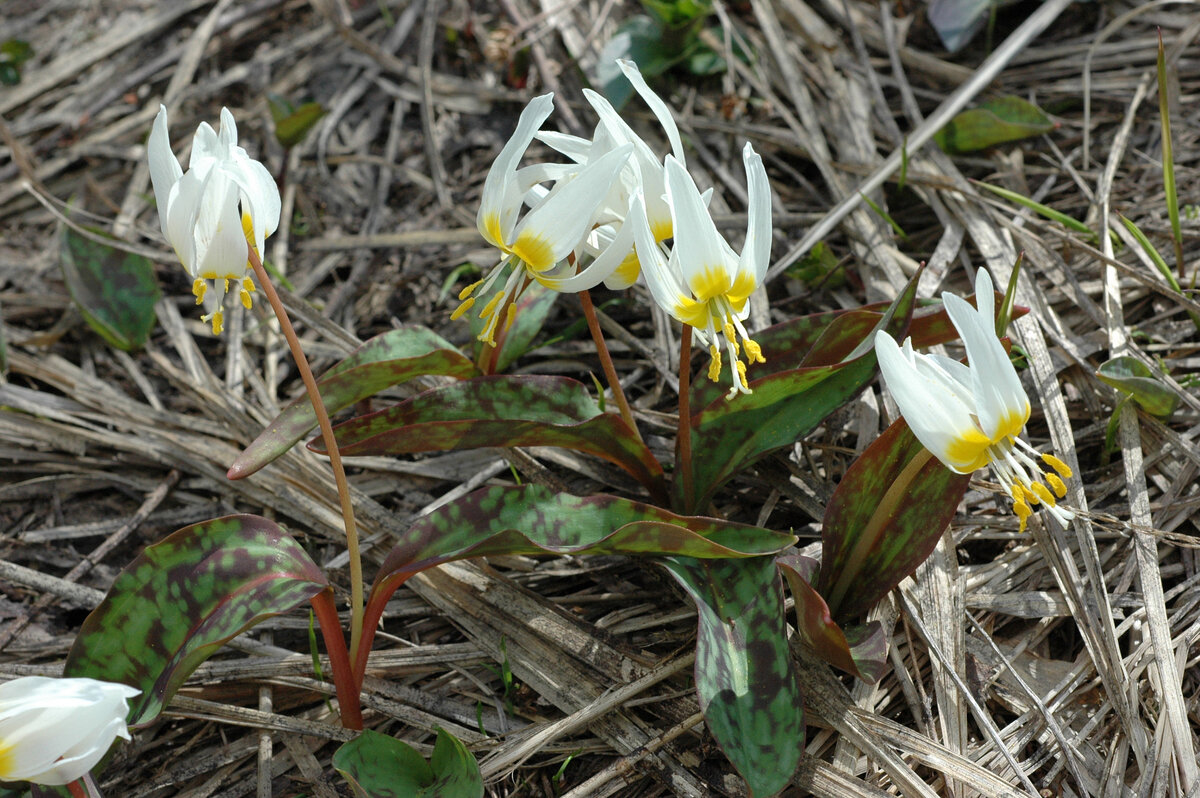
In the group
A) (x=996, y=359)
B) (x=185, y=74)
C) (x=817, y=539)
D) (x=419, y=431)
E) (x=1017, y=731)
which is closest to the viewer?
(x=996, y=359)

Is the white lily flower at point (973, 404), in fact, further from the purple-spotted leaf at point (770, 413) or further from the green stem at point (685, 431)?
the green stem at point (685, 431)

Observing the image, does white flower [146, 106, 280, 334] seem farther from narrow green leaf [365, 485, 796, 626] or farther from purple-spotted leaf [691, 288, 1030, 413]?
purple-spotted leaf [691, 288, 1030, 413]

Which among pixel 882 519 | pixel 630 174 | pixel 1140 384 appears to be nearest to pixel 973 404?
pixel 882 519

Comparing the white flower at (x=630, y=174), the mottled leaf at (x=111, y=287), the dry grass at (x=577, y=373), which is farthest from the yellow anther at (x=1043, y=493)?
the mottled leaf at (x=111, y=287)

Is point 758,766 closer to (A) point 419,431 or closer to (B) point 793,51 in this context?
(A) point 419,431

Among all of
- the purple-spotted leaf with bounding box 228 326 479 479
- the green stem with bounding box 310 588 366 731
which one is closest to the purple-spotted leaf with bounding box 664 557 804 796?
the green stem with bounding box 310 588 366 731

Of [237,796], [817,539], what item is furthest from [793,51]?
[237,796]
